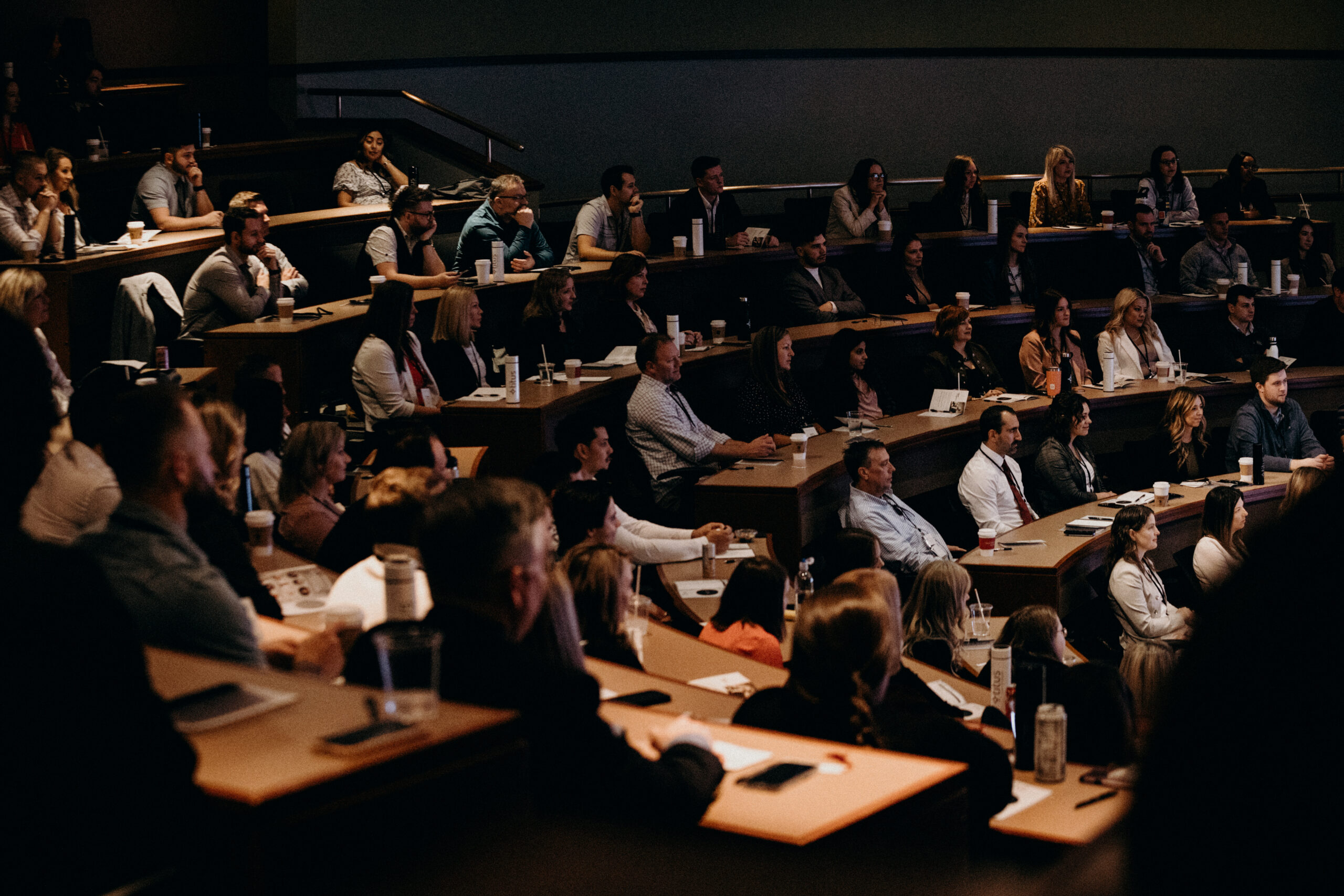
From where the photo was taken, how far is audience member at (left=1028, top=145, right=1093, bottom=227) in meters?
9.34

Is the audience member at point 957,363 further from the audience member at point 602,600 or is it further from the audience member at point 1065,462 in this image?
the audience member at point 602,600

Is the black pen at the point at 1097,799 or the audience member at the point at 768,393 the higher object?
the audience member at the point at 768,393

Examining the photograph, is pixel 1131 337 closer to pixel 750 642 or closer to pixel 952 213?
pixel 952 213

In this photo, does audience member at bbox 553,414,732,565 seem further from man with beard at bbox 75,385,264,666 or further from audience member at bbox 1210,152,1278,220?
audience member at bbox 1210,152,1278,220

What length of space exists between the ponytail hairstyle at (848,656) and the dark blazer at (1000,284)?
6406mm

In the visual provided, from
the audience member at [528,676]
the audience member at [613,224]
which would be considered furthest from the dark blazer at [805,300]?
the audience member at [528,676]

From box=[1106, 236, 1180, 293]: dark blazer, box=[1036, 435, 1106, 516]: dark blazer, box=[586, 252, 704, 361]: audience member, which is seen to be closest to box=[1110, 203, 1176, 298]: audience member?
box=[1106, 236, 1180, 293]: dark blazer

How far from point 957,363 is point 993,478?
1358 millimetres

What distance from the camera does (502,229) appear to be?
24.8ft

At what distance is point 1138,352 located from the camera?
8.30m

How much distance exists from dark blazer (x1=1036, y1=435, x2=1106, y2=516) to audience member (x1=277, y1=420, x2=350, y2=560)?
13.2 ft

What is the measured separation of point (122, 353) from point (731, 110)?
6.19 metres

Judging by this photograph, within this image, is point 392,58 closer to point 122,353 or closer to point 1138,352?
point 122,353

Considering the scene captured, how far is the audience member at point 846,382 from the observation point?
7.25 metres
